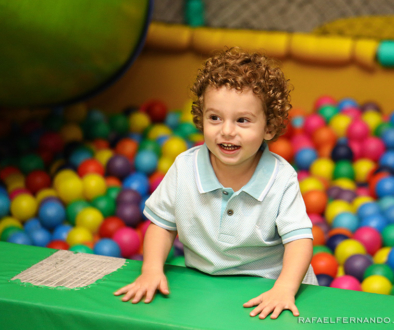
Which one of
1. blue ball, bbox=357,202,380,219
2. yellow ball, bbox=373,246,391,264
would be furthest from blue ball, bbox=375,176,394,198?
yellow ball, bbox=373,246,391,264

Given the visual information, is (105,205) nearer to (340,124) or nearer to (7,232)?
(7,232)

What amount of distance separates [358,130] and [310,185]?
0.47 metres

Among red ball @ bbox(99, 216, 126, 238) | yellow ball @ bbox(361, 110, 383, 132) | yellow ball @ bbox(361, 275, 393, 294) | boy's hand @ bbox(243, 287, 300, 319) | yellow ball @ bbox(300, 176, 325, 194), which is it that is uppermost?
yellow ball @ bbox(361, 110, 383, 132)

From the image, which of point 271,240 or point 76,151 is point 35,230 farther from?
point 271,240

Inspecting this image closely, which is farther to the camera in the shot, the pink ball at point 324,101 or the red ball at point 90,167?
the pink ball at point 324,101

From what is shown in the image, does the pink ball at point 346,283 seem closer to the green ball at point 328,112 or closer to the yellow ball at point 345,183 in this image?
the yellow ball at point 345,183

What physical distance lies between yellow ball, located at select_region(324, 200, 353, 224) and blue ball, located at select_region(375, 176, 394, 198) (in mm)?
145

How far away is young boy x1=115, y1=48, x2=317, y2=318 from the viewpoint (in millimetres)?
999

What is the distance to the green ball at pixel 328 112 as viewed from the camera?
243 cm

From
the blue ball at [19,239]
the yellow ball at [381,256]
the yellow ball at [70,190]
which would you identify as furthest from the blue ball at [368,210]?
the blue ball at [19,239]

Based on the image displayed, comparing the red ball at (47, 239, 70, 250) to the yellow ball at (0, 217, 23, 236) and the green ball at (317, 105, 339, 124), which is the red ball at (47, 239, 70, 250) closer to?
the yellow ball at (0, 217, 23, 236)

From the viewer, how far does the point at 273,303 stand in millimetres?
946

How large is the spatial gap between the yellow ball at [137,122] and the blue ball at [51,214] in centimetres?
76

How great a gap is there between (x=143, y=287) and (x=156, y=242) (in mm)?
149
